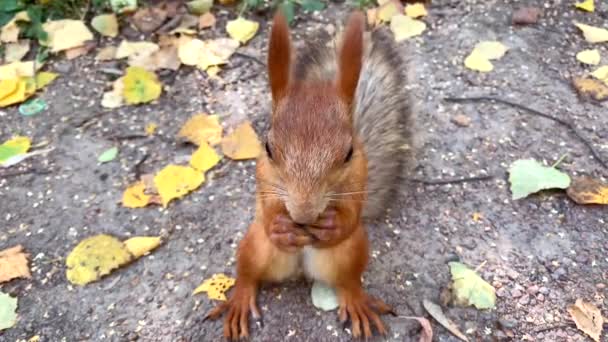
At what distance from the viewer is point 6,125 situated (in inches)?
80.9

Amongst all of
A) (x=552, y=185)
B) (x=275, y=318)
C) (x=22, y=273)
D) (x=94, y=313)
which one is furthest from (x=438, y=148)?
(x=22, y=273)

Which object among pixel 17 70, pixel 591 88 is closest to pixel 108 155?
pixel 17 70

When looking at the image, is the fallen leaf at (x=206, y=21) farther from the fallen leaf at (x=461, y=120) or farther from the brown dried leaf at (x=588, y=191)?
the brown dried leaf at (x=588, y=191)

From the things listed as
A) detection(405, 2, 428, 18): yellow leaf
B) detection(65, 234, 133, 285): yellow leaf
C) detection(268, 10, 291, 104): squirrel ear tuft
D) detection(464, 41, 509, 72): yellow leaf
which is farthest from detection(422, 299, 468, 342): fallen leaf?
detection(405, 2, 428, 18): yellow leaf

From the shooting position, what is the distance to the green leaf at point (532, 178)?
1.80m

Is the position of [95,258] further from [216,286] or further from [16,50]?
[16,50]

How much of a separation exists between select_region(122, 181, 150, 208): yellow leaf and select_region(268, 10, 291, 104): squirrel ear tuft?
710mm

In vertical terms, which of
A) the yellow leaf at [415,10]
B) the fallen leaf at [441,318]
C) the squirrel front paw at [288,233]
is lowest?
the fallen leaf at [441,318]

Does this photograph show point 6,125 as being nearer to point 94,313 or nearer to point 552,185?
point 94,313

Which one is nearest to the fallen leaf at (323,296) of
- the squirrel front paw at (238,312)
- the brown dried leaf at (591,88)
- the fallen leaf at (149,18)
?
the squirrel front paw at (238,312)

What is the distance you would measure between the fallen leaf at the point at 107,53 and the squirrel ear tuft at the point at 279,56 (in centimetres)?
120

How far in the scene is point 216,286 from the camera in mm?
1583

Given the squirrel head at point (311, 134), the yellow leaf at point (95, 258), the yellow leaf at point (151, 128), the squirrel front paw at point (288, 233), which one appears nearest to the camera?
the squirrel head at point (311, 134)

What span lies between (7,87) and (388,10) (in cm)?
134
